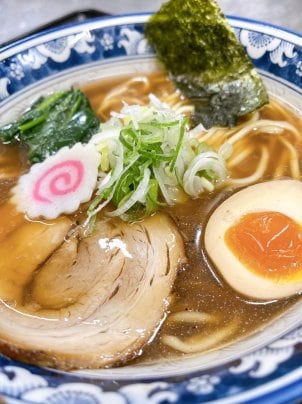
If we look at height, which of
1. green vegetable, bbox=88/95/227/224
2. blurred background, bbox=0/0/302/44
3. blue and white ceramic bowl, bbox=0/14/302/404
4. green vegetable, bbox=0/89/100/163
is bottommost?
blue and white ceramic bowl, bbox=0/14/302/404

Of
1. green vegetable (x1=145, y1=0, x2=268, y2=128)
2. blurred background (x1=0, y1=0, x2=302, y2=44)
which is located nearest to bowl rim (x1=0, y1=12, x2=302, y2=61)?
green vegetable (x1=145, y1=0, x2=268, y2=128)

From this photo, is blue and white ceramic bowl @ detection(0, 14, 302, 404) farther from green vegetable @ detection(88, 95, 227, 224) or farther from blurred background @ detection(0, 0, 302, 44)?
blurred background @ detection(0, 0, 302, 44)

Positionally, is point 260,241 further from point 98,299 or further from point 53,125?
point 53,125

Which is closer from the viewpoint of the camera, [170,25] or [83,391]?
[83,391]

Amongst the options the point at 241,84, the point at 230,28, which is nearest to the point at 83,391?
the point at 241,84

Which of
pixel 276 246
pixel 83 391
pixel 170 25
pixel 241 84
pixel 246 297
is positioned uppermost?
pixel 170 25

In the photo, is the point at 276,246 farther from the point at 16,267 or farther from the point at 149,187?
the point at 16,267

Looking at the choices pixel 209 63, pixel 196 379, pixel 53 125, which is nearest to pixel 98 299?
pixel 196 379
